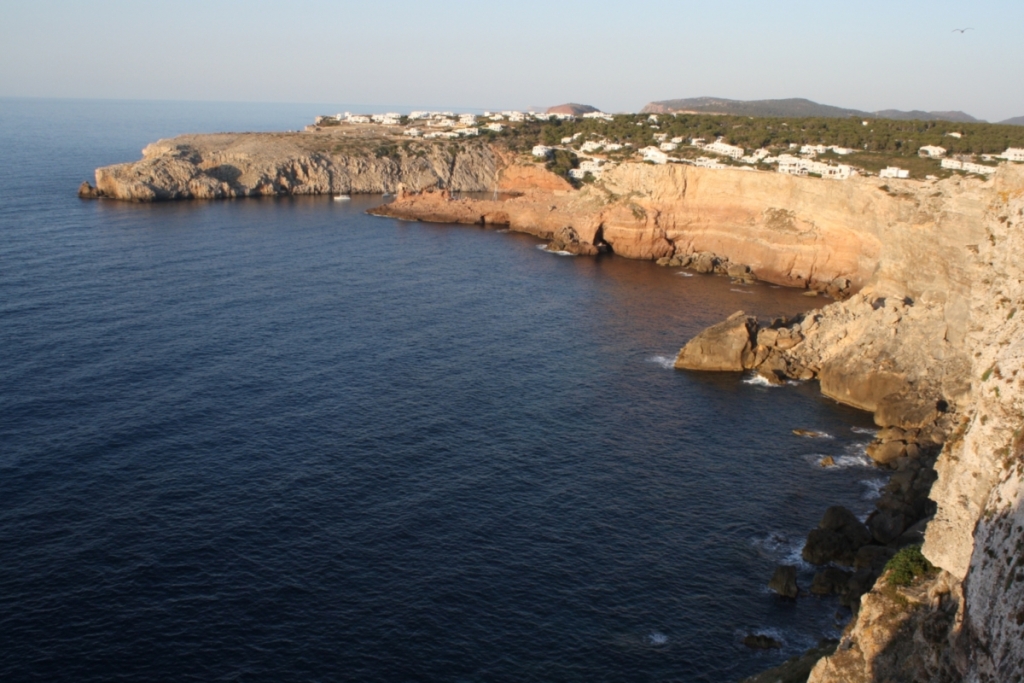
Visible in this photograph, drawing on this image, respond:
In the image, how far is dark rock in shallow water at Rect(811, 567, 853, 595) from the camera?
4212 cm

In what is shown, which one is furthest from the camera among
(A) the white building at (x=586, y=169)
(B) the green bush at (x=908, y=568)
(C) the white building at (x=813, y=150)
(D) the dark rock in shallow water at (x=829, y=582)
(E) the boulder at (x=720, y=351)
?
(A) the white building at (x=586, y=169)

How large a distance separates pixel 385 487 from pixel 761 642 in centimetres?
2309

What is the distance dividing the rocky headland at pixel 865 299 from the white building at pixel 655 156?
16853 mm

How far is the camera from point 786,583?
4156cm

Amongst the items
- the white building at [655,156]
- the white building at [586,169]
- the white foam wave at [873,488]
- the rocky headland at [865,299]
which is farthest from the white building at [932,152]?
the white foam wave at [873,488]

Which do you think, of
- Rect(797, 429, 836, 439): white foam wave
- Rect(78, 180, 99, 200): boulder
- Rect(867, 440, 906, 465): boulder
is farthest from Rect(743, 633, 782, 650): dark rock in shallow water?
Rect(78, 180, 99, 200): boulder

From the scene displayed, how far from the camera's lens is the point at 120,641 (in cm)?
3641

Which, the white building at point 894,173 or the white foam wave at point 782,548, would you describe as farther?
the white building at point 894,173

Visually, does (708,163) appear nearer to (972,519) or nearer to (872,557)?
(872,557)

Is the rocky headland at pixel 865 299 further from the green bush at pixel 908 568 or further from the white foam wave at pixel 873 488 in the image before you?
the white foam wave at pixel 873 488

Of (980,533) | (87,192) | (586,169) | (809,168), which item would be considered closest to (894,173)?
(809,168)

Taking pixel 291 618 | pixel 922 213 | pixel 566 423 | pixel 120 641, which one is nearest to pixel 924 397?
pixel 922 213

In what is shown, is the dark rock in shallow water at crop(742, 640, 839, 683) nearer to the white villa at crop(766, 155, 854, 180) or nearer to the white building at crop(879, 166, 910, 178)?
the white villa at crop(766, 155, 854, 180)

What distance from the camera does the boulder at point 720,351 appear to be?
7288 centimetres
